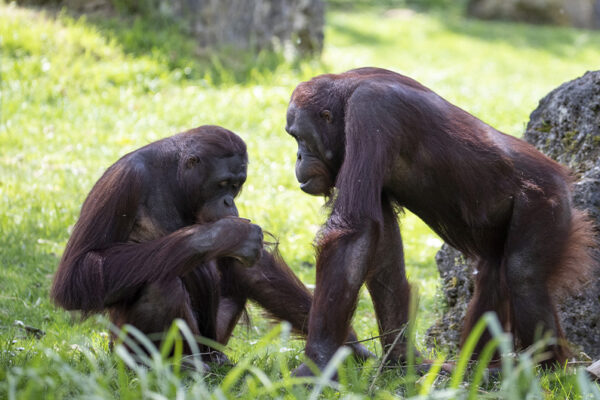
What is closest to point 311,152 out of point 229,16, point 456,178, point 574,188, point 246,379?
point 456,178

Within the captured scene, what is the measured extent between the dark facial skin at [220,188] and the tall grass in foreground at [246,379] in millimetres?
654

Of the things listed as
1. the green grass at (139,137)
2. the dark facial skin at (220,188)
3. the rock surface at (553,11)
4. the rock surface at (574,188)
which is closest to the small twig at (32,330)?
the green grass at (139,137)

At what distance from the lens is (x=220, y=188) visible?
389cm

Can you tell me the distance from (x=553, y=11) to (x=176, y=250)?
17.4 metres

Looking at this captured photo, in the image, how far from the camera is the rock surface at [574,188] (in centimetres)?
418

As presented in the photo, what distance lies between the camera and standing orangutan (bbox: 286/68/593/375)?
3396mm

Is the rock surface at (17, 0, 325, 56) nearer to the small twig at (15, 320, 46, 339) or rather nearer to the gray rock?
the gray rock

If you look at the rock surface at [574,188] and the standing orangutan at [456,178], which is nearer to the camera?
the standing orangutan at [456,178]

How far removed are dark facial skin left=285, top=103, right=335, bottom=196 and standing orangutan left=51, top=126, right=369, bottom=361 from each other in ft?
1.09

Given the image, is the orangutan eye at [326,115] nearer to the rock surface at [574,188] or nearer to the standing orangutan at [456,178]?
the standing orangutan at [456,178]

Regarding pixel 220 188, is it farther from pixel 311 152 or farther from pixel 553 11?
pixel 553 11

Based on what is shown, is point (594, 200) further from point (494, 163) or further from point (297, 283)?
point (297, 283)

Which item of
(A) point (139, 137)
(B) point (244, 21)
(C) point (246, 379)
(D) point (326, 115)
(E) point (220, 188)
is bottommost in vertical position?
(A) point (139, 137)

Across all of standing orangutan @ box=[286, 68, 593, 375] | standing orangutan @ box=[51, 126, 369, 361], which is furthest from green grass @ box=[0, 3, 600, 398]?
standing orangutan @ box=[286, 68, 593, 375]
